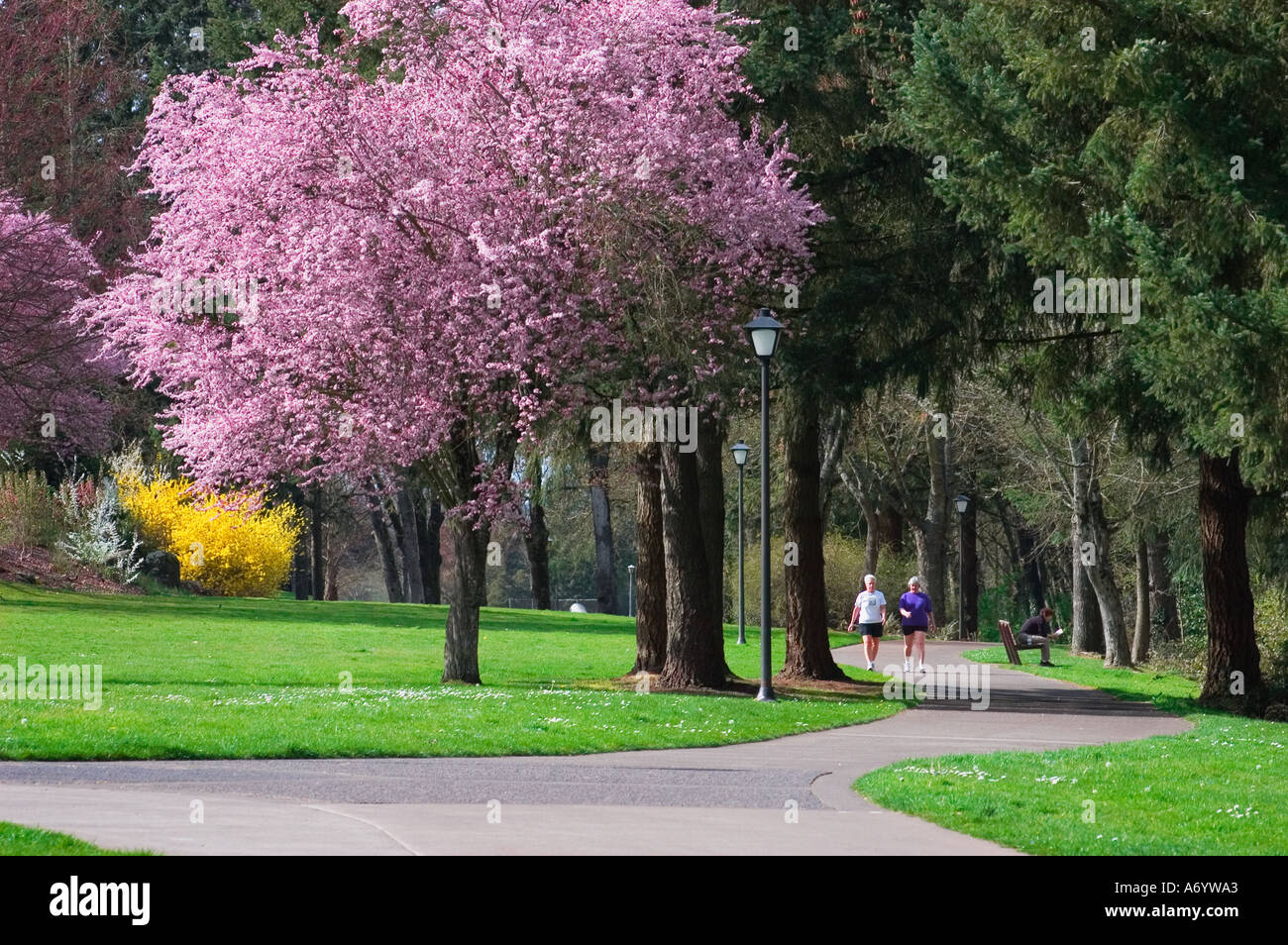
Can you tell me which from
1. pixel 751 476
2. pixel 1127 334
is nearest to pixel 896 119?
pixel 1127 334

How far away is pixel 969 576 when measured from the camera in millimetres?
51656

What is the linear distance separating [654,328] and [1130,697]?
9939mm

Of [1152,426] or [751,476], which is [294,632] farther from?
[751,476]

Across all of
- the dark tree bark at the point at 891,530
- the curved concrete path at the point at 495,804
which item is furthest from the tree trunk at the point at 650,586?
the dark tree bark at the point at 891,530

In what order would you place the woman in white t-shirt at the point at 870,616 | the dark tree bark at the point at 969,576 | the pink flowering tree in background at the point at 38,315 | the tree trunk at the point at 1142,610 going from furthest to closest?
the dark tree bark at the point at 969,576 < the tree trunk at the point at 1142,610 < the woman in white t-shirt at the point at 870,616 < the pink flowering tree in background at the point at 38,315

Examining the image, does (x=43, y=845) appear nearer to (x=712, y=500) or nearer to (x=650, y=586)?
(x=650, y=586)

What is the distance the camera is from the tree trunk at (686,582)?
882 inches

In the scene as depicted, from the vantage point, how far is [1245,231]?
18188 millimetres

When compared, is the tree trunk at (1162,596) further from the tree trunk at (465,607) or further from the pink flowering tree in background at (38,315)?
the pink flowering tree in background at (38,315)

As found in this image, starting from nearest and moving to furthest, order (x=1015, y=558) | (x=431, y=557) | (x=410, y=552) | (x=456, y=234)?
(x=456, y=234)
(x=410, y=552)
(x=431, y=557)
(x=1015, y=558)

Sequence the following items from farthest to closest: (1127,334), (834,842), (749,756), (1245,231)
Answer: (1127,334) < (1245,231) < (749,756) < (834,842)

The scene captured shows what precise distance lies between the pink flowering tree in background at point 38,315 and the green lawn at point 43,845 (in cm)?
1619

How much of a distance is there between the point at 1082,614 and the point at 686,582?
23.7m

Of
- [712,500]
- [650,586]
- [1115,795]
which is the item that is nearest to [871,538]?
[712,500]
